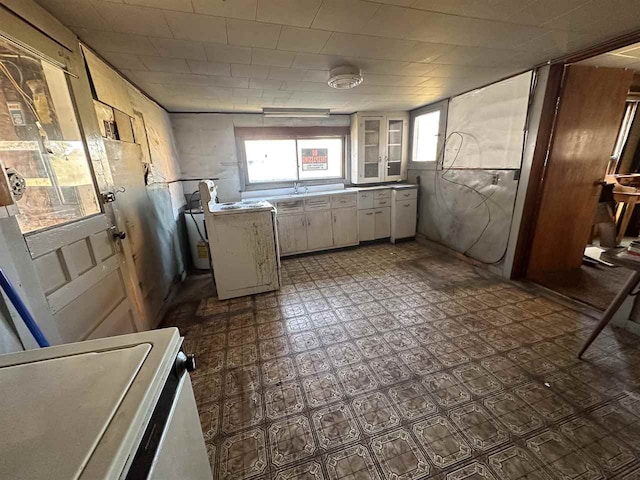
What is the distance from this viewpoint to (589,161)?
2635mm

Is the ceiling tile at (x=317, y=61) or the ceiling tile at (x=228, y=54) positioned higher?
the ceiling tile at (x=317, y=61)

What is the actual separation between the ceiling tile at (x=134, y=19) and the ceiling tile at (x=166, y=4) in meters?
0.04

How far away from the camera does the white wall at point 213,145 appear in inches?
146

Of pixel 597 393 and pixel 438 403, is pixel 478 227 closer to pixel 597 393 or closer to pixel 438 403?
pixel 597 393

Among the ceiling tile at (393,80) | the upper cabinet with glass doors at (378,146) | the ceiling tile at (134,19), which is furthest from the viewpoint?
the upper cabinet with glass doors at (378,146)

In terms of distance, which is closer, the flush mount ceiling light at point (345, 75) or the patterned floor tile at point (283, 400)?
the patterned floor tile at point (283, 400)

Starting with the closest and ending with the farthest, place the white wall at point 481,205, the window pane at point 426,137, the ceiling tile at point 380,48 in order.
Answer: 1. the ceiling tile at point 380,48
2. the white wall at point 481,205
3. the window pane at point 426,137

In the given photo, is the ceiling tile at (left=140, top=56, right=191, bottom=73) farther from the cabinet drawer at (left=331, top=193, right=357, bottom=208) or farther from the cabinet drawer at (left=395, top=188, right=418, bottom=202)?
the cabinet drawer at (left=395, top=188, right=418, bottom=202)

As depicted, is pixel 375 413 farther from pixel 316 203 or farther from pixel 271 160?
pixel 271 160

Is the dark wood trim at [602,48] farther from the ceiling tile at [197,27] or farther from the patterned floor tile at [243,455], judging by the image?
the patterned floor tile at [243,455]

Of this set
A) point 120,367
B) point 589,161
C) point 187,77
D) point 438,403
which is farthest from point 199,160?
point 589,161

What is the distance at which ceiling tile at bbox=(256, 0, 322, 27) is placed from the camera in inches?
51.1

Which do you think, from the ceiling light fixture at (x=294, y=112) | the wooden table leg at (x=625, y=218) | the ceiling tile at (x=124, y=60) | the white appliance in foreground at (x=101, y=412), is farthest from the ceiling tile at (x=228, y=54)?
the wooden table leg at (x=625, y=218)

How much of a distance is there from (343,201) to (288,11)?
9.19 feet
